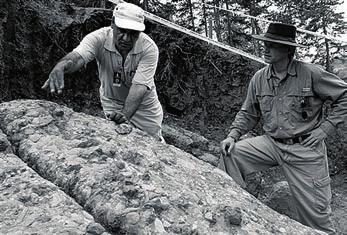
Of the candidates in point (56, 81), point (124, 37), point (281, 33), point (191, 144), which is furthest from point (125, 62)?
point (191, 144)


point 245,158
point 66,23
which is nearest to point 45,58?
point 66,23

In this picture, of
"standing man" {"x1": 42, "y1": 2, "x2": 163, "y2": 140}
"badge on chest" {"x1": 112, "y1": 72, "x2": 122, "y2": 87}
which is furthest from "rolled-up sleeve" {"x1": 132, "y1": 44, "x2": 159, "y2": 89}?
"badge on chest" {"x1": 112, "y1": 72, "x2": 122, "y2": 87}

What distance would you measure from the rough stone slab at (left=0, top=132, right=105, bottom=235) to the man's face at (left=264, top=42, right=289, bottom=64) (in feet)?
9.26

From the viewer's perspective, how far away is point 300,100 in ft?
13.7

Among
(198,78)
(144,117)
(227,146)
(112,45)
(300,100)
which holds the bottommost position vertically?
(198,78)

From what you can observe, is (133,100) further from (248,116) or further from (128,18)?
(248,116)

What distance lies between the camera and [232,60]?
1212 cm

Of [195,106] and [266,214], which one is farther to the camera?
[195,106]

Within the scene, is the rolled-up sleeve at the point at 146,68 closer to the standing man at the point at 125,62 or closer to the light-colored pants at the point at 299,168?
the standing man at the point at 125,62

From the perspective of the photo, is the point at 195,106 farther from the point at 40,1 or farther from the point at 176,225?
the point at 176,225

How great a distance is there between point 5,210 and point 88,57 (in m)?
2.16

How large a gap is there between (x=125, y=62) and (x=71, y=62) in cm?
75

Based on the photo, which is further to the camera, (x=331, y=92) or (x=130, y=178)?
(x=331, y=92)

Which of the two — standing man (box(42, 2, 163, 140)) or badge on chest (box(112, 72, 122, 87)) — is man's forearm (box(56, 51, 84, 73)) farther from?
badge on chest (box(112, 72, 122, 87))
